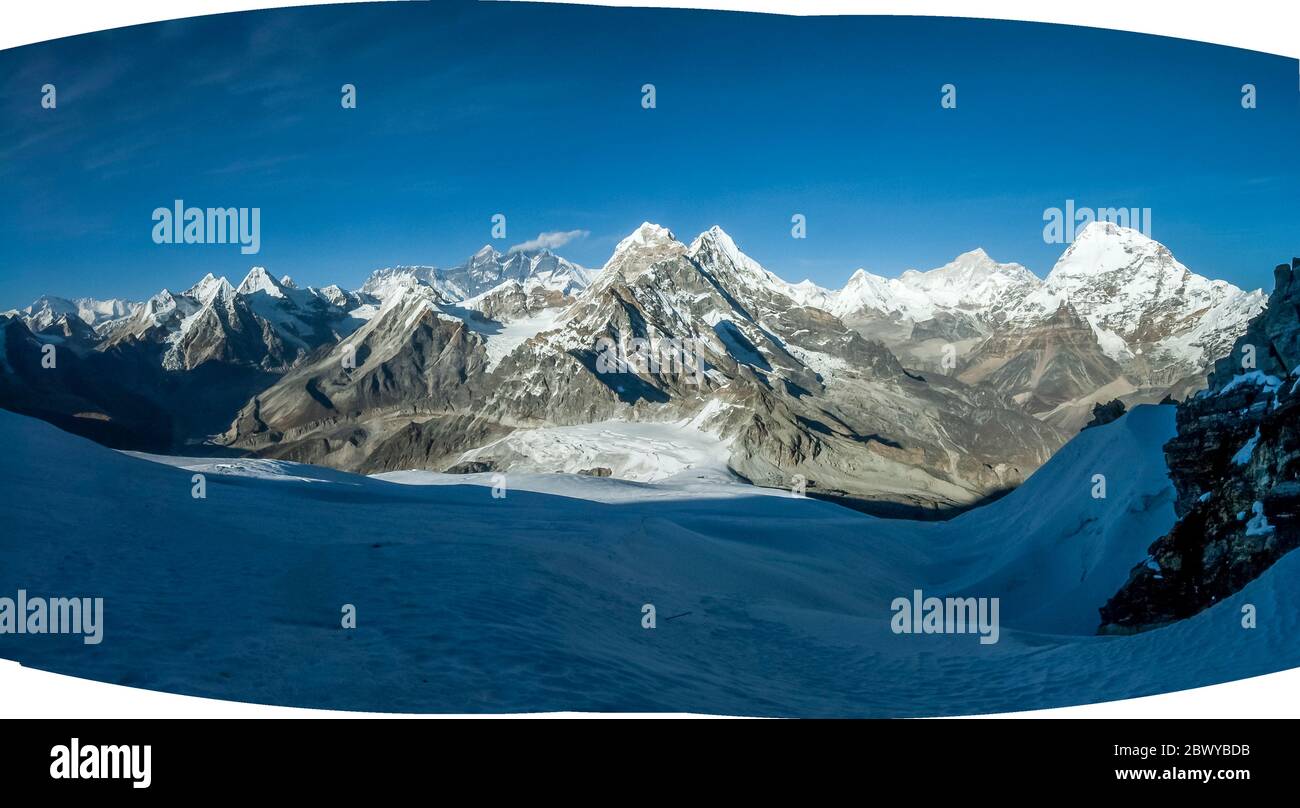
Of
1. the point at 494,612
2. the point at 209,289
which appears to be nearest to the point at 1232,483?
the point at 494,612

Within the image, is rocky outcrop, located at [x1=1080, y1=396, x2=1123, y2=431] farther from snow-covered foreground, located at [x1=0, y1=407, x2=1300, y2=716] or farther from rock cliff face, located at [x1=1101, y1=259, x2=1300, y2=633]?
rock cliff face, located at [x1=1101, y1=259, x2=1300, y2=633]

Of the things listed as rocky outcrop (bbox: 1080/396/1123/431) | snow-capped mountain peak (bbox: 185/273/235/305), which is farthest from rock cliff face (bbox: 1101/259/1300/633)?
snow-capped mountain peak (bbox: 185/273/235/305)

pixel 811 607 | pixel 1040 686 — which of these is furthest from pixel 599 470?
pixel 1040 686

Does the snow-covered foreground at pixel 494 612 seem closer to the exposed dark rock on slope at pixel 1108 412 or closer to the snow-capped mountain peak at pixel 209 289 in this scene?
the snow-capped mountain peak at pixel 209 289

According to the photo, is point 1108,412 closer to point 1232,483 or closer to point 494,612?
point 1232,483

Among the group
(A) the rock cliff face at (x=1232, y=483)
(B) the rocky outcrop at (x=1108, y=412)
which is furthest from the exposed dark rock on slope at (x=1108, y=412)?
(A) the rock cliff face at (x=1232, y=483)
